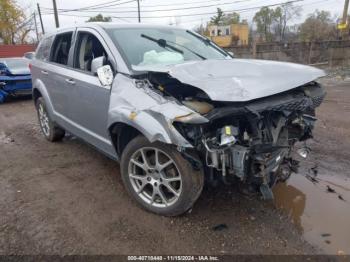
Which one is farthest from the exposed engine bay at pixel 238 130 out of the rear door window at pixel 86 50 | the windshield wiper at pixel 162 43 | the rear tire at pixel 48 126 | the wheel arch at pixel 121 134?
the rear tire at pixel 48 126

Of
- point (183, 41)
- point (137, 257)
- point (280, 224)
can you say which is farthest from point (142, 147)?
point (183, 41)

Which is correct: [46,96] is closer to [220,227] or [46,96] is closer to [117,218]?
[117,218]

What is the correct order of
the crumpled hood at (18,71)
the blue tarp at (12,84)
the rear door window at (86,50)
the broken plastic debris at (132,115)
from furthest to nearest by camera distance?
the crumpled hood at (18,71) < the blue tarp at (12,84) < the rear door window at (86,50) < the broken plastic debris at (132,115)

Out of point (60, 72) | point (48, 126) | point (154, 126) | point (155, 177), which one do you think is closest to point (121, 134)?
point (155, 177)

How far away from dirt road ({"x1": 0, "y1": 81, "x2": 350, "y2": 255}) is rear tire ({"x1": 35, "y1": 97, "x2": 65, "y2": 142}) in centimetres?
76

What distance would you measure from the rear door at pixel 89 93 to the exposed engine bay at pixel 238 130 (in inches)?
28.3

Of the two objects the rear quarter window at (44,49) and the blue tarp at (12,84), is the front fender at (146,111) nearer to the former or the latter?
the rear quarter window at (44,49)

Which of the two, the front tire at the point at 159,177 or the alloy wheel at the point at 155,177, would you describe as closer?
the front tire at the point at 159,177

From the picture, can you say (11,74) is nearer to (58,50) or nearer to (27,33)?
(58,50)

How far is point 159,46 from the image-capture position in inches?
145

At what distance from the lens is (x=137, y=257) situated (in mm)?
2553

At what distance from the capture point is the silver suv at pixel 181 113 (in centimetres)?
256

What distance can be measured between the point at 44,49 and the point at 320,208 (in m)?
4.85

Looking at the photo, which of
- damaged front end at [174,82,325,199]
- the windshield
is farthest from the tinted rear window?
damaged front end at [174,82,325,199]
